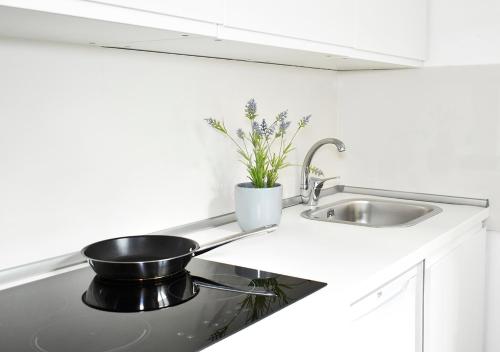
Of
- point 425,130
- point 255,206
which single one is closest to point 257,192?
point 255,206

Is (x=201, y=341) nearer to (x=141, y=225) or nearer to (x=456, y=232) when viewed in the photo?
(x=141, y=225)

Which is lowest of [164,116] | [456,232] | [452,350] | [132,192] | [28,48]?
[452,350]

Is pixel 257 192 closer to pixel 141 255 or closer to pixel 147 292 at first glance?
pixel 141 255

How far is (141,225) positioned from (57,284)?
0.39 metres

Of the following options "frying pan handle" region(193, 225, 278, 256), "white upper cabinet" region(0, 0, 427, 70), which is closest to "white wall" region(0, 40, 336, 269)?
"white upper cabinet" region(0, 0, 427, 70)

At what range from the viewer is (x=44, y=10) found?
3.25 ft

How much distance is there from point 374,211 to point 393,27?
757 millimetres

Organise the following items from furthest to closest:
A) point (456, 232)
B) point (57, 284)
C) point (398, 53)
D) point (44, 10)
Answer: point (398, 53) → point (456, 232) → point (57, 284) → point (44, 10)

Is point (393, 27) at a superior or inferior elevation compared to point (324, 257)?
superior

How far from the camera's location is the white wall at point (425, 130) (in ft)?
7.59

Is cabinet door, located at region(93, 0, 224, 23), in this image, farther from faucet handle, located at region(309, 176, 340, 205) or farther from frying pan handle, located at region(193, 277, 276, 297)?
faucet handle, located at region(309, 176, 340, 205)

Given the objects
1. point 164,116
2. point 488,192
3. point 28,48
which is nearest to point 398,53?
point 488,192

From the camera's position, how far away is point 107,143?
5.31 ft

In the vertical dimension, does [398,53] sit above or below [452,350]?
above
